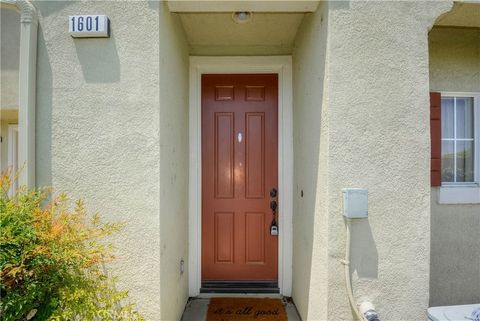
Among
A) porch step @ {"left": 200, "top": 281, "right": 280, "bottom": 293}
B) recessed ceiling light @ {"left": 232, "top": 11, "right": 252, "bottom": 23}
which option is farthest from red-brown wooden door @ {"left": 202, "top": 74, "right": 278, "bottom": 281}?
recessed ceiling light @ {"left": 232, "top": 11, "right": 252, "bottom": 23}

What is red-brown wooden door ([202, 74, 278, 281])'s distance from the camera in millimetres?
3393

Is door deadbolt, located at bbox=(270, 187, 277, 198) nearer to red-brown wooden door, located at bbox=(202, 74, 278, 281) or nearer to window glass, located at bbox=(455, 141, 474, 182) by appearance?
red-brown wooden door, located at bbox=(202, 74, 278, 281)

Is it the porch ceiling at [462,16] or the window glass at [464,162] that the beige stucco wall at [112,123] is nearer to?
the porch ceiling at [462,16]

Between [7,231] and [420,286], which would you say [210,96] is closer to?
[7,231]

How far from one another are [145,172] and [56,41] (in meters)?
1.18

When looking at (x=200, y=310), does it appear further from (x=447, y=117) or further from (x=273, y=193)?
(x=447, y=117)

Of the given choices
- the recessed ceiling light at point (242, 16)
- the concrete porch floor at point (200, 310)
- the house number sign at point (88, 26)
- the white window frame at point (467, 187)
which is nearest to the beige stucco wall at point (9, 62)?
→ the house number sign at point (88, 26)

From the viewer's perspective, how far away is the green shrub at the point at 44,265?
5.60 feet

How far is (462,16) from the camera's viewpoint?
262cm

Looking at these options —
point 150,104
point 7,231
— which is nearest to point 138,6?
point 150,104

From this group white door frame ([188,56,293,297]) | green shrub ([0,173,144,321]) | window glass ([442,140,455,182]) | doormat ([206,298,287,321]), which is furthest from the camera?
white door frame ([188,56,293,297])

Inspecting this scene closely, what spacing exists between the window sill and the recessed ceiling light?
2.45 m

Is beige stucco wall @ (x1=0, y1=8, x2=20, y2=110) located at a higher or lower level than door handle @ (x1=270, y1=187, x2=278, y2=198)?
higher

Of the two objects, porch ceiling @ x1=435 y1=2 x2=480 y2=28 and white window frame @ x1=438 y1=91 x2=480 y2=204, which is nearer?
porch ceiling @ x1=435 y1=2 x2=480 y2=28
